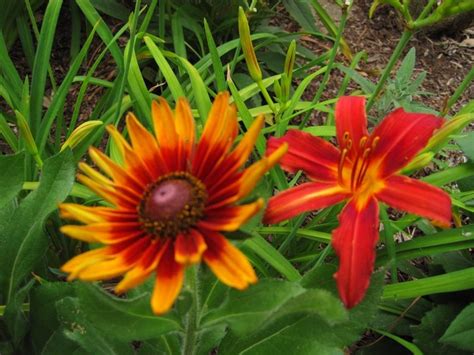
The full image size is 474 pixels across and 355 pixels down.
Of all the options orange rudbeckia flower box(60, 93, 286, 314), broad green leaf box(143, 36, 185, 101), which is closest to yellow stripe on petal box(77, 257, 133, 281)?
orange rudbeckia flower box(60, 93, 286, 314)

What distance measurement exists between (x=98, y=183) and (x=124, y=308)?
188 mm

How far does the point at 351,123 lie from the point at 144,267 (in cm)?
45

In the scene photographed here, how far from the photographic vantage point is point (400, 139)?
Result: 3.21 ft

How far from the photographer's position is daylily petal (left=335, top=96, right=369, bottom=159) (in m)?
1.01

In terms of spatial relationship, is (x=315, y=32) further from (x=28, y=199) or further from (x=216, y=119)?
(x=216, y=119)

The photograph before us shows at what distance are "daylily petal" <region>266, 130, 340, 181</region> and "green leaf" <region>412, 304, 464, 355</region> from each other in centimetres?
76

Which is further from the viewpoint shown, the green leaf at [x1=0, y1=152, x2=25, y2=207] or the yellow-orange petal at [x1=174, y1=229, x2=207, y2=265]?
the green leaf at [x1=0, y1=152, x2=25, y2=207]

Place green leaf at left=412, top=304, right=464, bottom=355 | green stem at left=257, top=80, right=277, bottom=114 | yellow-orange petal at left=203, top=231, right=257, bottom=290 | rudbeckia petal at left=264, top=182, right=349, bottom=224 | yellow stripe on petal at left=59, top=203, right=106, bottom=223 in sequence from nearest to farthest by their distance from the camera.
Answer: yellow-orange petal at left=203, top=231, right=257, bottom=290 < yellow stripe on petal at left=59, top=203, right=106, bottom=223 < rudbeckia petal at left=264, top=182, right=349, bottom=224 < green stem at left=257, top=80, right=277, bottom=114 < green leaf at left=412, top=304, right=464, bottom=355

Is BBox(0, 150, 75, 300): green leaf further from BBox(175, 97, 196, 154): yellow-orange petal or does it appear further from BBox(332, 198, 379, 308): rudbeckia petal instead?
BBox(332, 198, 379, 308): rudbeckia petal

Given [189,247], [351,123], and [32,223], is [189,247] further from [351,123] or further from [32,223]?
[32,223]

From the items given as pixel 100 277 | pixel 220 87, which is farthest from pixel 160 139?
pixel 220 87

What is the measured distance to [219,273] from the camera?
0.73 metres

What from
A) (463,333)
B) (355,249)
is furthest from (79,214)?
(463,333)

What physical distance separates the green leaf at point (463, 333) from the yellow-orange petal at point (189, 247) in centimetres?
84
